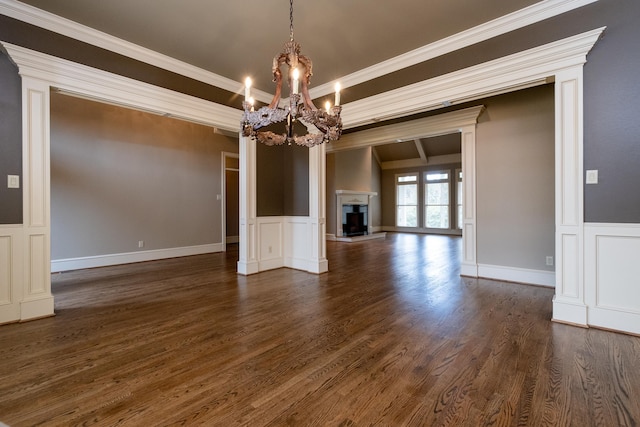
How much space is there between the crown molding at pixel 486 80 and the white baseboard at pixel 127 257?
15.2 feet

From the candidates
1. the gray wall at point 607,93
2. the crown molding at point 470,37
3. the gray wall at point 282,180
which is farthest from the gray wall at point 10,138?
the crown molding at point 470,37

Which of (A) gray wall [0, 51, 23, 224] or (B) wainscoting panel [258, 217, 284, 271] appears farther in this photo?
(B) wainscoting panel [258, 217, 284, 271]

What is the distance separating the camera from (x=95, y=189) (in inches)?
202

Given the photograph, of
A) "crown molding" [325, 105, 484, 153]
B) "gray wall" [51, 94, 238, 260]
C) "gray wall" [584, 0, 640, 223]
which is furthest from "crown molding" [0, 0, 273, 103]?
"gray wall" [584, 0, 640, 223]

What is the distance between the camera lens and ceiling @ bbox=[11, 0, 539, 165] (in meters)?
2.61

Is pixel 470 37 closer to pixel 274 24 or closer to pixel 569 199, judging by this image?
pixel 569 199

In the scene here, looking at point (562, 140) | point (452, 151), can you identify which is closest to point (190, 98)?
point (562, 140)

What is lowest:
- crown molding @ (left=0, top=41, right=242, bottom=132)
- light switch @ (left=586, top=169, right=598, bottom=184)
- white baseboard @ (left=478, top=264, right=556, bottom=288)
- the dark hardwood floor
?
the dark hardwood floor

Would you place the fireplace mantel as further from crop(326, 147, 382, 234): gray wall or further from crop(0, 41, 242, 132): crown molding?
crop(0, 41, 242, 132): crown molding

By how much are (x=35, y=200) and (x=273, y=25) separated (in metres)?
2.81

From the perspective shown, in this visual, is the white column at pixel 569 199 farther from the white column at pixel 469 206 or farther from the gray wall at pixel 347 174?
the gray wall at pixel 347 174

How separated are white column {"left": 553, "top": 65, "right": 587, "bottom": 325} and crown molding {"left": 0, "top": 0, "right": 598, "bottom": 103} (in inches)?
23.8

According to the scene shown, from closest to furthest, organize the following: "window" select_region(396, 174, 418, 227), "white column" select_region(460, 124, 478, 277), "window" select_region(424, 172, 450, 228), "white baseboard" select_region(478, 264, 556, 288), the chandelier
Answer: the chandelier
"white baseboard" select_region(478, 264, 556, 288)
"white column" select_region(460, 124, 478, 277)
"window" select_region(424, 172, 450, 228)
"window" select_region(396, 174, 418, 227)

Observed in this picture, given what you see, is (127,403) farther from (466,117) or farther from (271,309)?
(466,117)
